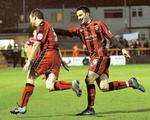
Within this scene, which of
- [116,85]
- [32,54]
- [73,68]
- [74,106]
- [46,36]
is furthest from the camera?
[73,68]

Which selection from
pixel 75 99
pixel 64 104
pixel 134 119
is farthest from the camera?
pixel 75 99

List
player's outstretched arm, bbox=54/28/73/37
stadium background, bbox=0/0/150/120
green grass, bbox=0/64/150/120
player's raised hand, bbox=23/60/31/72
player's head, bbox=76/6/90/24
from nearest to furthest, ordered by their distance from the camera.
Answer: player's raised hand, bbox=23/60/31/72 < green grass, bbox=0/64/150/120 < player's head, bbox=76/6/90/24 < player's outstretched arm, bbox=54/28/73/37 < stadium background, bbox=0/0/150/120

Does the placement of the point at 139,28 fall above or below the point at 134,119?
below

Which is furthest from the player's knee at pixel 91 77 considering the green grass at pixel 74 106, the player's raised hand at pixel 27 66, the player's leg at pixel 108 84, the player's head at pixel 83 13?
the player's raised hand at pixel 27 66

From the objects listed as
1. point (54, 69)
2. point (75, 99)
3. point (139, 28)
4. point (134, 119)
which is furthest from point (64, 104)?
point (139, 28)

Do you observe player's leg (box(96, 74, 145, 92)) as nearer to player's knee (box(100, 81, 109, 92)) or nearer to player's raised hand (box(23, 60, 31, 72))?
player's knee (box(100, 81, 109, 92))

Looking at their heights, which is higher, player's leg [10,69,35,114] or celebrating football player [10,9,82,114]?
celebrating football player [10,9,82,114]

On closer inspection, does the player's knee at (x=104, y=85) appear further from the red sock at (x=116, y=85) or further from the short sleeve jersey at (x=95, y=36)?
the short sleeve jersey at (x=95, y=36)

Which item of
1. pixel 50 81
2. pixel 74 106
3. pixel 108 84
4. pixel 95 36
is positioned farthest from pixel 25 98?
pixel 74 106

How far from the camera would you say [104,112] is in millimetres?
12320

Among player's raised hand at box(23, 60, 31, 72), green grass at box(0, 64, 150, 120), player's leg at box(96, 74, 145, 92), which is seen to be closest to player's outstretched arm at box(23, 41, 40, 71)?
player's raised hand at box(23, 60, 31, 72)

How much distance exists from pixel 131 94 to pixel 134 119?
623cm

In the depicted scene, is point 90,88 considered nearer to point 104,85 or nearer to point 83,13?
point 104,85

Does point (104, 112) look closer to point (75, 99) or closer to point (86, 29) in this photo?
point (86, 29)
